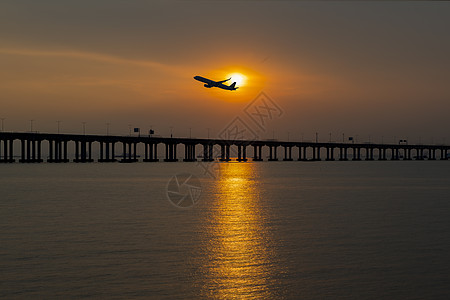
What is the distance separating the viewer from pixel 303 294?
61.4 feet

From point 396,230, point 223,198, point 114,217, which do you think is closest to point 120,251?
point 114,217

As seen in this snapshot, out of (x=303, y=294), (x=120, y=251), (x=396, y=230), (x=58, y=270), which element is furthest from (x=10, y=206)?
(x=303, y=294)

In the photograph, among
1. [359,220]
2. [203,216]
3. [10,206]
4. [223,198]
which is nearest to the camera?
[359,220]

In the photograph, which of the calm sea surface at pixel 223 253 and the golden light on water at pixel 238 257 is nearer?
the golden light on water at pixel 238 257

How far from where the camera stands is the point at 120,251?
26.2 metres

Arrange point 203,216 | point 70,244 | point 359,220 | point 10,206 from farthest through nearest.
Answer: point 10,206 → point 203,216 → point 359,220 → point 70,244

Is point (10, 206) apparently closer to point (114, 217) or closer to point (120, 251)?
point (114, 217)

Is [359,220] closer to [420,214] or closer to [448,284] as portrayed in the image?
[420,214]

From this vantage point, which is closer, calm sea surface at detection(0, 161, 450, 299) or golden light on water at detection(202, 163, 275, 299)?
golden light on water at detection(202, 163, 275, 299)

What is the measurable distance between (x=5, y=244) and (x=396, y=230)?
76.5 feet

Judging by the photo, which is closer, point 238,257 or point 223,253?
point 238,257

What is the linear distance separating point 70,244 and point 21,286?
877 cm

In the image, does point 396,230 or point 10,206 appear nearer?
point 396,230

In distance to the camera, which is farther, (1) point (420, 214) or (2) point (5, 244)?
(1) point (420, 214)
